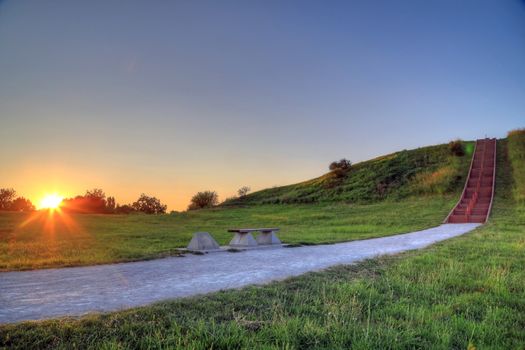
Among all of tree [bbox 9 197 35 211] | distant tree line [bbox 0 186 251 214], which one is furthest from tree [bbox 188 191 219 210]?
tree [bbox 9 197 35 211]

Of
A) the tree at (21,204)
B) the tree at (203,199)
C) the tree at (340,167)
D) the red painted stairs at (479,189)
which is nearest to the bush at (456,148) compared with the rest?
the red painted stairs at (479,189)

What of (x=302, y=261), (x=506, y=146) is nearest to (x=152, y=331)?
(x=302, y=261)

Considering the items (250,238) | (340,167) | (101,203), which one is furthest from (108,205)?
(250,238)

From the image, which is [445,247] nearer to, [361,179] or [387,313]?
[387,313]

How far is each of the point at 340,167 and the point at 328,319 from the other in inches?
1692

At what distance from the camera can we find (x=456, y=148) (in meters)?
45.2

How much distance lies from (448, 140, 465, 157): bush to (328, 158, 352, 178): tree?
435 inches

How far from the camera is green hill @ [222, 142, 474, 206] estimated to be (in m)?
35.3

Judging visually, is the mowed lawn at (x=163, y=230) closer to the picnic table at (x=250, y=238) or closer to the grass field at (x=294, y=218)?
the grass field at (x=294, y=218)

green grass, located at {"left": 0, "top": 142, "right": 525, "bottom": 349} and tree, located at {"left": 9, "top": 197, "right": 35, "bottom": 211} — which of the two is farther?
tree, located at {"left": 9, "top": 197, "right": 35, "bottom": 211}

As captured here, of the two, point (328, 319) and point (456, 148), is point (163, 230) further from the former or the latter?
point (456, 148)

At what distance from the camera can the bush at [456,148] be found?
4431 cm

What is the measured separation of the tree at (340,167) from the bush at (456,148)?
11059mm

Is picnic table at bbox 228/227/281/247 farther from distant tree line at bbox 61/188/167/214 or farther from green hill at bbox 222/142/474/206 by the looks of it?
distant tree line at bbox 61/188/167/214
